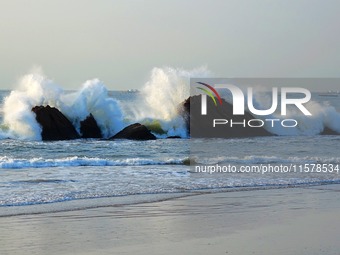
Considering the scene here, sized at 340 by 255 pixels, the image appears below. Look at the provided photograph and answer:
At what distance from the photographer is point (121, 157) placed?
2322 centimetres

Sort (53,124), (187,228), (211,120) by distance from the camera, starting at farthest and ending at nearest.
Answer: (211,120) < (53,124) < (187,228)

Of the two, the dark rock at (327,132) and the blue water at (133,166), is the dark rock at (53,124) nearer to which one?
the blue water at (133,166)

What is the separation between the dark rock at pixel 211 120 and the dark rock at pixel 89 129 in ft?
14.5

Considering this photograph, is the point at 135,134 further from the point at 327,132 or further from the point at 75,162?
the point at 327,132

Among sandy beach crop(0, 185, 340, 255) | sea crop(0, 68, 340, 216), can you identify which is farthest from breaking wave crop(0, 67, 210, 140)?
sandy beach crop(0, 185, 340, 255)

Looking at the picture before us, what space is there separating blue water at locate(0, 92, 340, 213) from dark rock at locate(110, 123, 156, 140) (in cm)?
89

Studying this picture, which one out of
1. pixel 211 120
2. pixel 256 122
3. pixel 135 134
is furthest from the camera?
pixel 256 122

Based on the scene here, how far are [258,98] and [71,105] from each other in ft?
40.8

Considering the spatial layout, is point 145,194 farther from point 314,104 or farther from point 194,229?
point 314,104

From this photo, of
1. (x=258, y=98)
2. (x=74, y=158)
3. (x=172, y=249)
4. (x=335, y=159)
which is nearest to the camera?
(x=172, y=249)

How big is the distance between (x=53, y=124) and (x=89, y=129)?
1.87 meters

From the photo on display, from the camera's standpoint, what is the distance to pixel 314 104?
4200 cm

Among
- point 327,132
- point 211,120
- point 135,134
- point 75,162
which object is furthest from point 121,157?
point 327,132

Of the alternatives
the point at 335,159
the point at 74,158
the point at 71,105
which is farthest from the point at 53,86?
the point at 335,159
